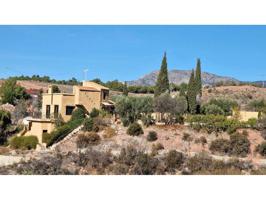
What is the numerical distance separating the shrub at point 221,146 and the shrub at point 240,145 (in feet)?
0.76

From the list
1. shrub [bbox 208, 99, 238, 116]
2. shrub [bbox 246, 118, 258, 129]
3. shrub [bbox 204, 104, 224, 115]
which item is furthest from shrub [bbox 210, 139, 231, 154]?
shrub [bbox 208, 99, 238, 116]

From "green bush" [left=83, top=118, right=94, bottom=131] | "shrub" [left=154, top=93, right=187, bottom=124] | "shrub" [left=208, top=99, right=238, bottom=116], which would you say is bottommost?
"green bush" [left=83, top=118, right=94, bottom=131]

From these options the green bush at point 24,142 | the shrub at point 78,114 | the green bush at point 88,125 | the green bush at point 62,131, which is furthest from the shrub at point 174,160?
the green bush at point 24,142

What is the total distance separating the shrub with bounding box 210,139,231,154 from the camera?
2259cm

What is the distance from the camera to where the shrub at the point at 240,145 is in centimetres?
2227

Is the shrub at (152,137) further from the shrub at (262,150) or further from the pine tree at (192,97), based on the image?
the pine tree at (192,97)

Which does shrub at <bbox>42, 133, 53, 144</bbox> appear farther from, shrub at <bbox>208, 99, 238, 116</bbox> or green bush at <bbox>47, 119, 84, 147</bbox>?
shrub at <bbox>208, 99, 238, 116</bbox>

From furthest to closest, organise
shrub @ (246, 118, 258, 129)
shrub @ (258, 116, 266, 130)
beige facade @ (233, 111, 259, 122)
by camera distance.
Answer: beige facade @ (233, 111, 259, 122), shrub @ (246, 118, 258, 129), shrub @ (258, 116, 266, 130)

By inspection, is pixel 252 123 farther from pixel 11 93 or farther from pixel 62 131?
pixel 11 93

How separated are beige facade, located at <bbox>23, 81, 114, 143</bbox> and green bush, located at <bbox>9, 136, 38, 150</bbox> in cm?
44

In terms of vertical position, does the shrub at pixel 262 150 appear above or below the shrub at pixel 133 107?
below

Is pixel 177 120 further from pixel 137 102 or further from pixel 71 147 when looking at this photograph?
pixel 71 147
